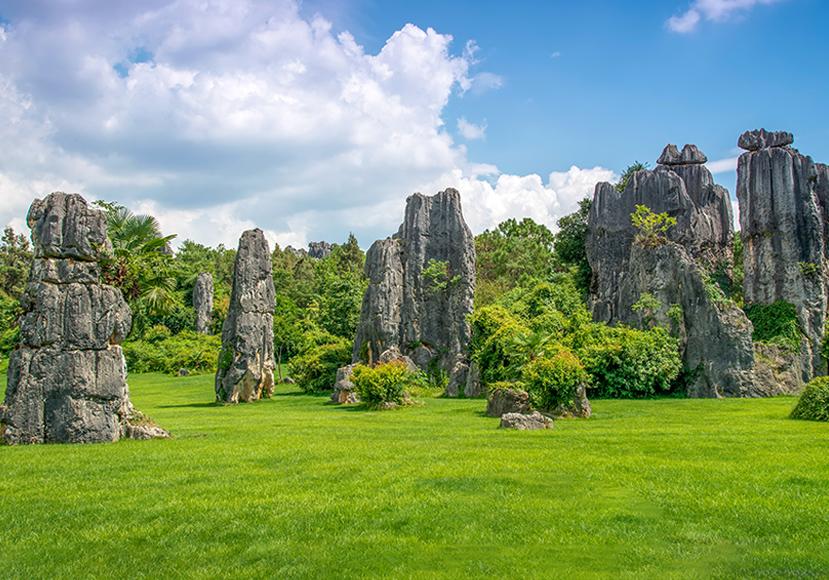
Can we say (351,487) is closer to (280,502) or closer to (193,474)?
(280,502)

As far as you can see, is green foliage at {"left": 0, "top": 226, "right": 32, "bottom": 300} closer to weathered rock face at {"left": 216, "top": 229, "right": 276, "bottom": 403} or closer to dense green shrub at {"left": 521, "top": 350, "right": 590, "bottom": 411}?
weathered rock face at {"left": 216, "top": 229, "right": 276, "bottom": 403}

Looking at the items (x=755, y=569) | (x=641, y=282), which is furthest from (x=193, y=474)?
(x=641, y=282)

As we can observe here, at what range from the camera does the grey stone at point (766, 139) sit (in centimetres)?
3111

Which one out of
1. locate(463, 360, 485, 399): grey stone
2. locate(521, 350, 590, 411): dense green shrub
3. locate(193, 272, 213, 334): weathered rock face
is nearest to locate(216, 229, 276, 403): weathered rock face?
locate(463, 360, 485, 399): grey stone

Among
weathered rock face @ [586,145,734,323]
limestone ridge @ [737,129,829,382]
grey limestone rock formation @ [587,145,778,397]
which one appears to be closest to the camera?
grey limestone rock formation @ [587,145,778,397]

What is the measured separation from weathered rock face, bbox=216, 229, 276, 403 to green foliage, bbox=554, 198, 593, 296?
21.6 meters

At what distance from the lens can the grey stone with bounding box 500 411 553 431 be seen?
497 inches

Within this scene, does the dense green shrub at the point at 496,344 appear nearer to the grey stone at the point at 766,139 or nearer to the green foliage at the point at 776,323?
the green foliage at the point at 776,323

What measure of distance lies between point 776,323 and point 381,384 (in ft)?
59.7

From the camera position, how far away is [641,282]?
25.7m

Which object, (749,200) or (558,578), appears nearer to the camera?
(558,578)

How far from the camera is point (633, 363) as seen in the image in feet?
70.9

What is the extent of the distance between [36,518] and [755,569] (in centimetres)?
694

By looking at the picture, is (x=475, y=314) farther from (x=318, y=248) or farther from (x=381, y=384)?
(x=318, y=248)
